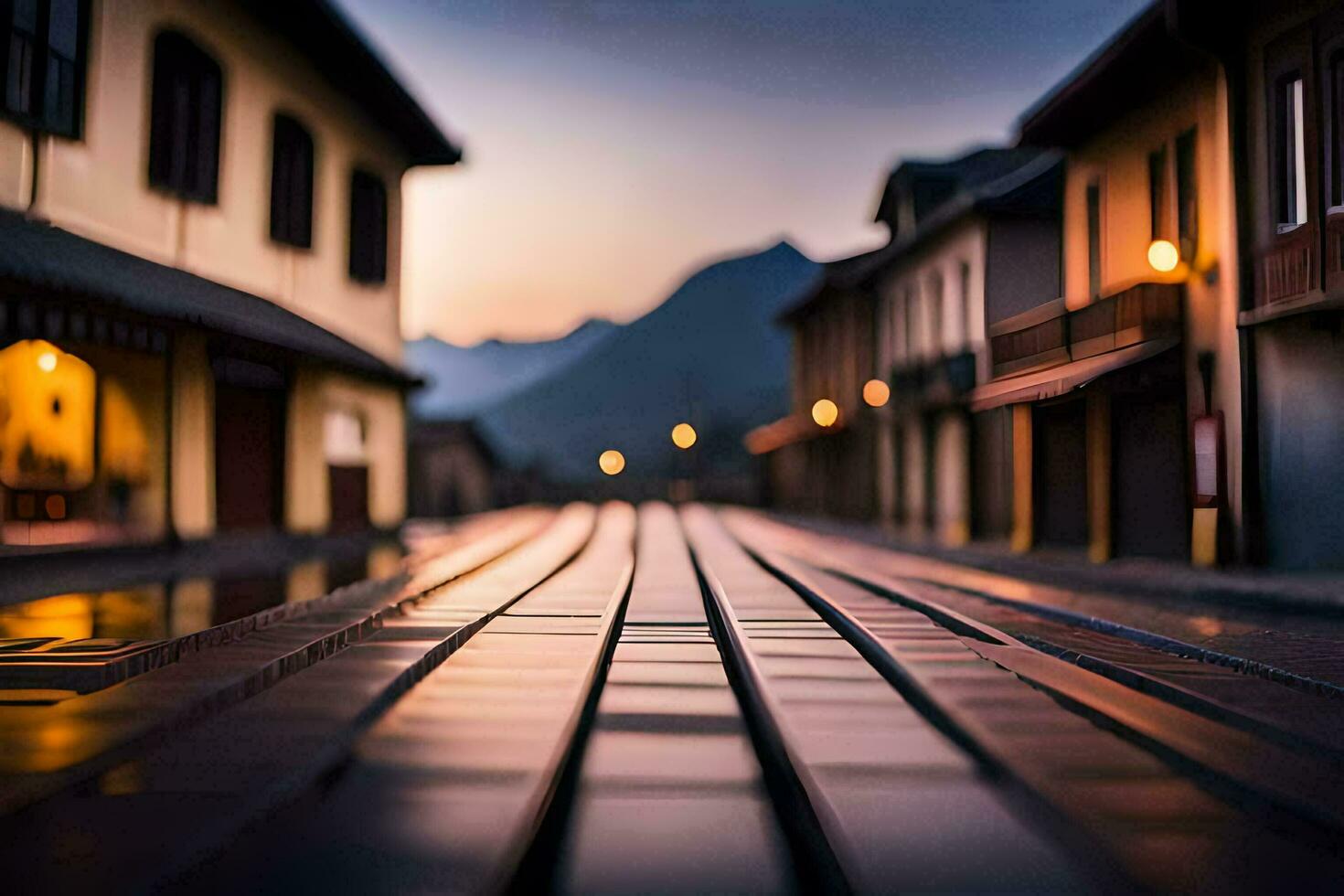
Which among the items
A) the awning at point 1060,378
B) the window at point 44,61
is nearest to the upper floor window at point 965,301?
the awning at point 1060,378

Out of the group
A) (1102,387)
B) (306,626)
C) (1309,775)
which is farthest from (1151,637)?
(1102,387)

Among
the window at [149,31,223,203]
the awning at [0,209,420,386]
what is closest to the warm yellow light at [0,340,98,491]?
the awning at [0,209,420,386]

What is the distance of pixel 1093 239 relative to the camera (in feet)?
48.1

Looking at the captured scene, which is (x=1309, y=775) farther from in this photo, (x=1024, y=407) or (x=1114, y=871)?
(x=1024, y=407)

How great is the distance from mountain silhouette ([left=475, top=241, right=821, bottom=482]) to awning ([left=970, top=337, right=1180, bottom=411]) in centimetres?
7537

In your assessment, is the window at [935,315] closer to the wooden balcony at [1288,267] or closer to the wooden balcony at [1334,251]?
the wooden balcony at [1288,267]

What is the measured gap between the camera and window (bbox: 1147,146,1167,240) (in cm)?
1330

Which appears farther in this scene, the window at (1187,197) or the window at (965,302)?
the window at (965,302)

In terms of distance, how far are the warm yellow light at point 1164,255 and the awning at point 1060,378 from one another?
1018mm

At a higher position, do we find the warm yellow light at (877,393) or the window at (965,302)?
the window at (965,302)

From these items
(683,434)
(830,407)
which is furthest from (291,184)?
(683,434)

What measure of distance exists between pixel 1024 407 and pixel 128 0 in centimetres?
1471

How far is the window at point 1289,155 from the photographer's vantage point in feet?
36.7

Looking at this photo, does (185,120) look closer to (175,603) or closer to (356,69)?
(356,69)
